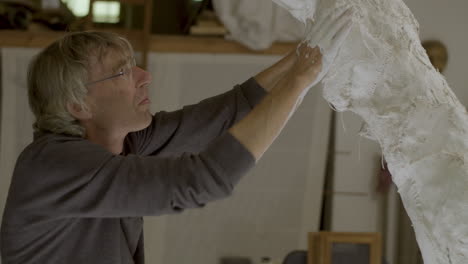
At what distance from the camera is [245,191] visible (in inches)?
138

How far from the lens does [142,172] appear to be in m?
1.22

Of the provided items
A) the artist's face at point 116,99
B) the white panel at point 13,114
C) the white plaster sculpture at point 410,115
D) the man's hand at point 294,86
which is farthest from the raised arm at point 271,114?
the white panel at point 13,114

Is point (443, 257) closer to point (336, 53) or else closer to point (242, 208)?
point (336, 53)

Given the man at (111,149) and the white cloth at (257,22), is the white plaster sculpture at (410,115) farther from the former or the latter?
the white cloth at (257,22)

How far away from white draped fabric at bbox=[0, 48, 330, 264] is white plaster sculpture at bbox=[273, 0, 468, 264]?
2.08 meters

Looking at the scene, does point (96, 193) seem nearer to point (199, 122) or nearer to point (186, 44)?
point (199, 122)

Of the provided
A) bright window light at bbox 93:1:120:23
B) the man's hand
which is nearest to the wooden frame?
bright window light at bbox 93:1:120:23

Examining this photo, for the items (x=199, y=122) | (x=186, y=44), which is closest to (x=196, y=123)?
(x=199, y=122)

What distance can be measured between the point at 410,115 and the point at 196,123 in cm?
54

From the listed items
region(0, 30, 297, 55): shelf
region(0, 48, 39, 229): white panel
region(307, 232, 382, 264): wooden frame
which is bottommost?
region(307, 232, 382, 264): wooden frame

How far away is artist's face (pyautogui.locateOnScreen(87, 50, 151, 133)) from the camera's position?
1.40 meters

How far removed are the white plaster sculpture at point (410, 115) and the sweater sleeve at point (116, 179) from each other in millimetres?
300

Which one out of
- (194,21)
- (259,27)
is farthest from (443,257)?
(194,21)

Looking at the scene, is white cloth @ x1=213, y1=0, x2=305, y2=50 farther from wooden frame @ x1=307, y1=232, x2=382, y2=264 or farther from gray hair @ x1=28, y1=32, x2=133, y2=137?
gray hair @ x1=28, y1=32, x2=133, y2=137
